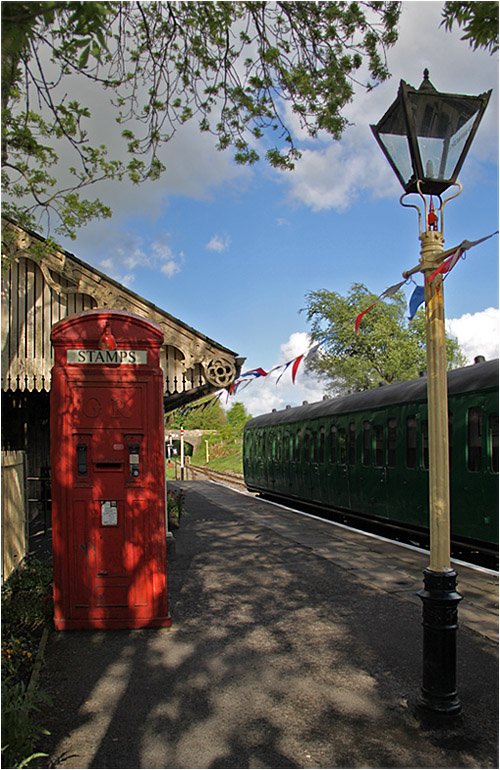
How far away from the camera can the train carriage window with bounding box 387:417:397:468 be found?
12.9 metres

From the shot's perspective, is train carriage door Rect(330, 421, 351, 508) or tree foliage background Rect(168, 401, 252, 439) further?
tree foliage background Rect(168, 401, 252, 439)

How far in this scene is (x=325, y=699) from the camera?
16.2 feet

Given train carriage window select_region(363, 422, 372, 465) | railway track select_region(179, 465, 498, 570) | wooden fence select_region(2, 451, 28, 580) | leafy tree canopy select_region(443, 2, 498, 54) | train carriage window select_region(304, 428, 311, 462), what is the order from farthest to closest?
1. train carriage window select_region(304, 428, 311, 462)
2. train carriage window select_region(363, 422, 372, 465)
3. railway track select_region(179, 465, 498, 570)
4. wooden fence select_region(2, 451, 28, 580)
5. leafy tree canopy select_region(443, 2, 498, 54)

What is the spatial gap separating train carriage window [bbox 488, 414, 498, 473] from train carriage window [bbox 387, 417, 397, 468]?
3.32 m

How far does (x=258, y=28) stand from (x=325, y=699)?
7.74 meters

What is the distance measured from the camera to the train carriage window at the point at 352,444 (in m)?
15.1

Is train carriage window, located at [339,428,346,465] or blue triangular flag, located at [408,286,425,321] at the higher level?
blue triangular flag, located at [408,286,425,321]

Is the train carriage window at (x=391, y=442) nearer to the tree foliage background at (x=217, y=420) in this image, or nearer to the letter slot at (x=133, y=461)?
the letter slot at (x=133, y=461)

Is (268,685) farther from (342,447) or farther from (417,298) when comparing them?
(342,447)

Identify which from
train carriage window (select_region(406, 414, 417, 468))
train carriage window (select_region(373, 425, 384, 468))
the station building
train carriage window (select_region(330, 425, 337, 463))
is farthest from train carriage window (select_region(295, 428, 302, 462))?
the station building

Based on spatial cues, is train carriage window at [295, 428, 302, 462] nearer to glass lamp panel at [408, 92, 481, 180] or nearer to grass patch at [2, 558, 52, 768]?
grass patch at [2, 558, 52, 768]

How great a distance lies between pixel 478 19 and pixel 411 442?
924cm

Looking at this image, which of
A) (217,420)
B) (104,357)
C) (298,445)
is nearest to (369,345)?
(298,445)

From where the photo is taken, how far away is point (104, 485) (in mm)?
6699
